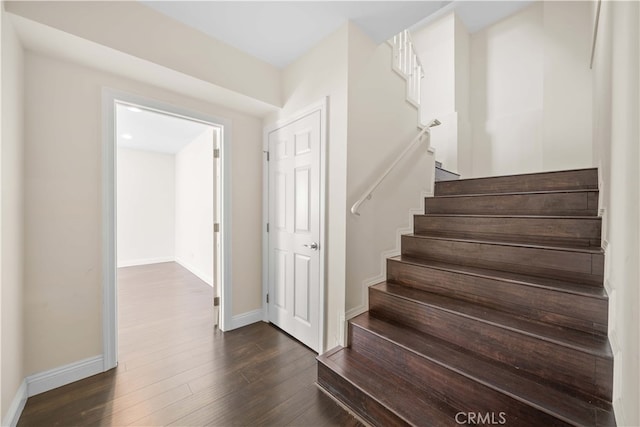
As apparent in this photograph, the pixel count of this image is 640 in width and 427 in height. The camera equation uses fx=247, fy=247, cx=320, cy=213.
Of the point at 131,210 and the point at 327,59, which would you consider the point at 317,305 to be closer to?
the point at 327,59

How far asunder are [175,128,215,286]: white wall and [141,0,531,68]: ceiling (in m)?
1.90

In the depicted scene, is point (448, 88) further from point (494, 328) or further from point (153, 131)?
point (153, 131)

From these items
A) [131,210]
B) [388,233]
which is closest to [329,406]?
[388,233]

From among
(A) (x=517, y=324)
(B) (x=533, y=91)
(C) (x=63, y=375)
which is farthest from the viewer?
(B) (x=533, y=91)

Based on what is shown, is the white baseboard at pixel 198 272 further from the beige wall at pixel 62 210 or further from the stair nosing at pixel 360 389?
the stair nosing at pixel 360 389

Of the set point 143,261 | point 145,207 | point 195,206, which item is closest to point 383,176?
point 195,206

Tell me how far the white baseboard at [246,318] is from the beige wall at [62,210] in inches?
41.3

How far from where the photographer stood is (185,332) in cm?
248

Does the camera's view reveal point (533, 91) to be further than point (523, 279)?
Yes

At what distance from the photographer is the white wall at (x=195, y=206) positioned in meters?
4.18

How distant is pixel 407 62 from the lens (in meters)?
2.80


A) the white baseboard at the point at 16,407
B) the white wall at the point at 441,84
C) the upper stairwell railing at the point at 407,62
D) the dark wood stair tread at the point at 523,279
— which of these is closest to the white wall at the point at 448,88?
the white wall at the point at 441,84

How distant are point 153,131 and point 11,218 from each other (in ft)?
10.5

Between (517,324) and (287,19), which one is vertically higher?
(287,19)
